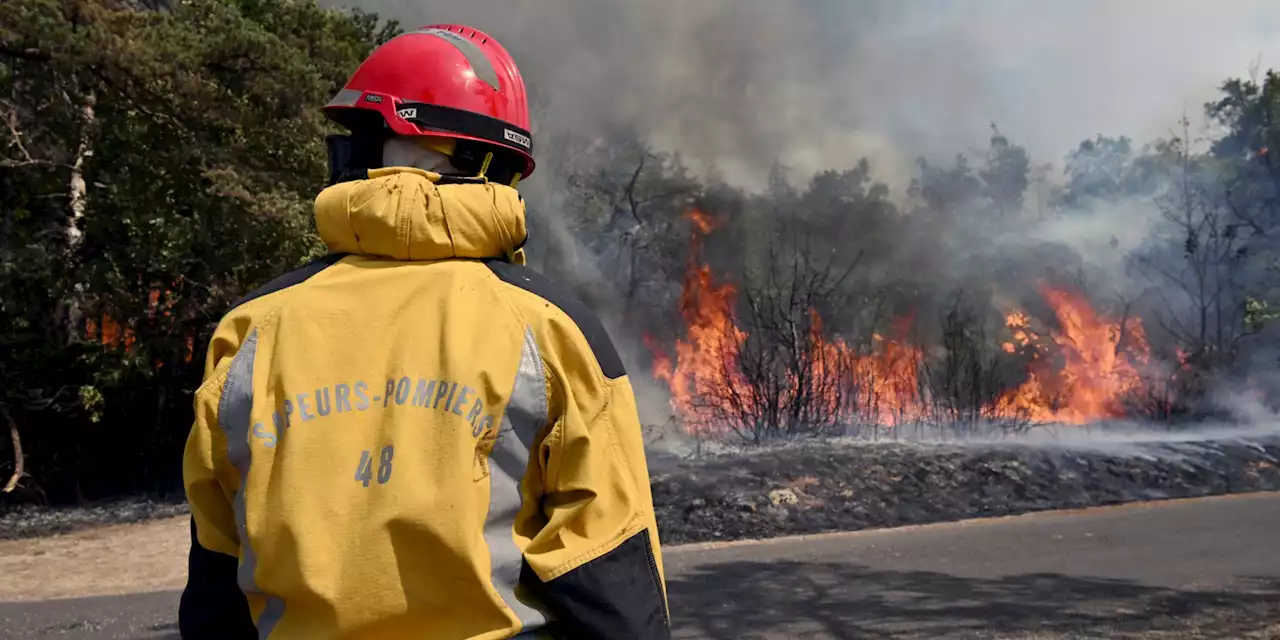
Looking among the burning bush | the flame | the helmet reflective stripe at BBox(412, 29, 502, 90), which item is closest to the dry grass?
the burning bush

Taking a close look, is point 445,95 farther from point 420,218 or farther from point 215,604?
point 215,604

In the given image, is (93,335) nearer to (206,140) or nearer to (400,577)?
(206,140)

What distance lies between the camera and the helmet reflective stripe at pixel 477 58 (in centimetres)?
154

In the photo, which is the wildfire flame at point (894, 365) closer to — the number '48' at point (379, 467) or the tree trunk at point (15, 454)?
the tree trunk at point (15, 454)

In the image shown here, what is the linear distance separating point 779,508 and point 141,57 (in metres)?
7.69

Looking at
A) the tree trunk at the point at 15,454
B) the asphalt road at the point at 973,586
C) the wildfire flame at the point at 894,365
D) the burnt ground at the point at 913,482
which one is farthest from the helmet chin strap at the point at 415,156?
the tree trunk at the point at 15,454

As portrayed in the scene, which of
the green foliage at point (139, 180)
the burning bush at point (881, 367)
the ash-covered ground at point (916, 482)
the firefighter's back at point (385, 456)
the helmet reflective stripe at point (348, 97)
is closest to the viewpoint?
the firefighter's back at point (385, 456)

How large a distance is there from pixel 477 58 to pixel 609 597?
0.84 meters

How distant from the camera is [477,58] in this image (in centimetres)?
155

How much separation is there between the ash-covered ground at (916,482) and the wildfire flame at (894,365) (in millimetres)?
2940

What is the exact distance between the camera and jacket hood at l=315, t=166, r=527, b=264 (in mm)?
1307

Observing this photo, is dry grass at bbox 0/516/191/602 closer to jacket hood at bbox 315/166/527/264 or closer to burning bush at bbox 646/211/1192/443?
burning bush at bbox 646/211/1192/443

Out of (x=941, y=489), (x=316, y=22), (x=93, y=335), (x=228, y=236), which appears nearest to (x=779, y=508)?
(x=941, y=489)

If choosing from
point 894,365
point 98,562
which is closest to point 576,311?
point 98,562
